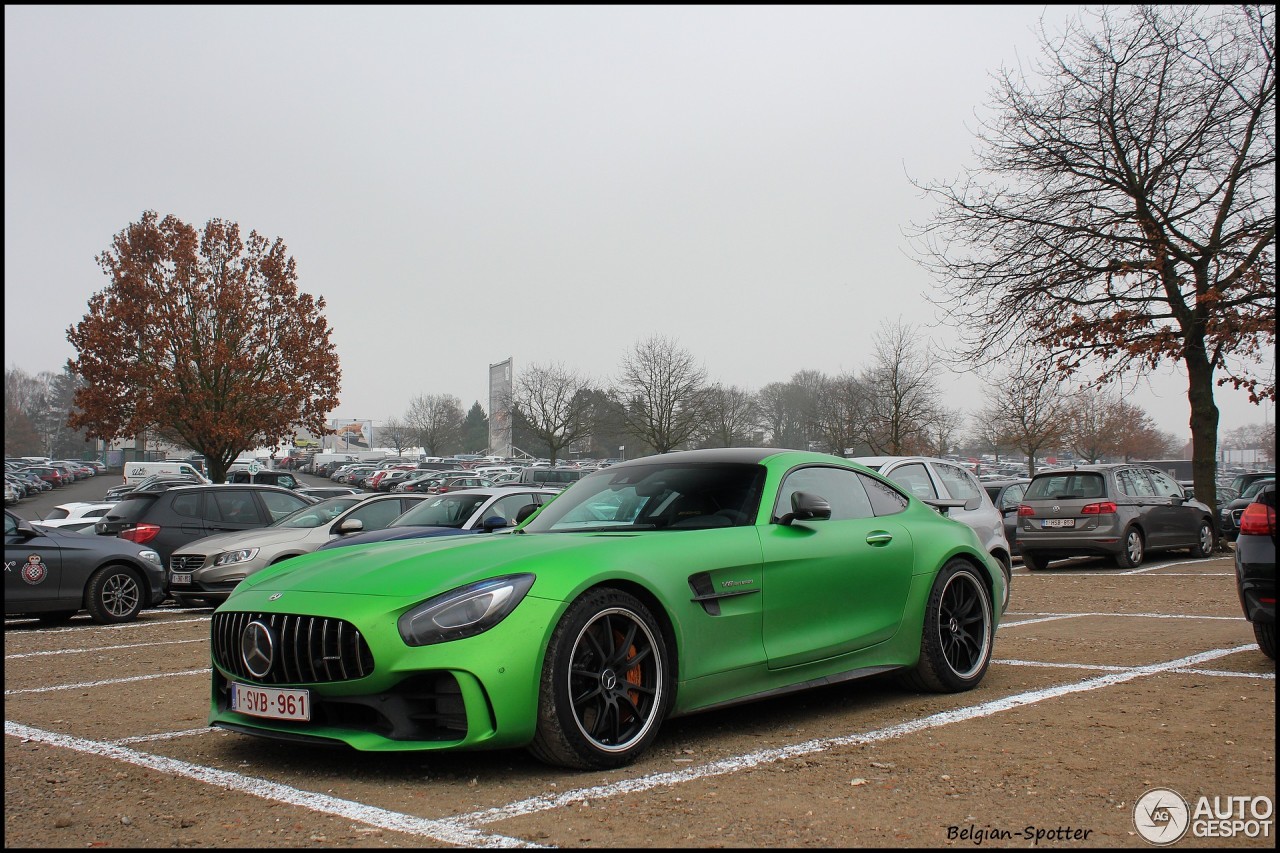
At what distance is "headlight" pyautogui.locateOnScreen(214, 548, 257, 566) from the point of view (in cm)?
1316

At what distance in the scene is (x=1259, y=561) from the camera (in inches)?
257

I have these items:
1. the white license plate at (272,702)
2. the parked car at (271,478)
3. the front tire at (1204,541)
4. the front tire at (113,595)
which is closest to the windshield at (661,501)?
the white license plate at (272,702)

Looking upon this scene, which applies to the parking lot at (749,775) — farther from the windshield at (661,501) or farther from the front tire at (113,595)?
the front tire at (113,595)

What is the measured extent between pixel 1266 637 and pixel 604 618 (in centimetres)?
466

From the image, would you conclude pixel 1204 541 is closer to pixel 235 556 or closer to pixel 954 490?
pixel 954 490

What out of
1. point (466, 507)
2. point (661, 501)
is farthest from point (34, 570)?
point (661, 501)

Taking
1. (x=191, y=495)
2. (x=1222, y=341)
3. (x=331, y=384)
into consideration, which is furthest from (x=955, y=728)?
(x=331, y=384)

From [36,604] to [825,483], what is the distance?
9.35m

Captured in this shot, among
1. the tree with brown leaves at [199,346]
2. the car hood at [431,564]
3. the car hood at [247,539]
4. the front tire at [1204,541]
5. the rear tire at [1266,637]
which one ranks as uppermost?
the tree with brown leaves at [199,346]

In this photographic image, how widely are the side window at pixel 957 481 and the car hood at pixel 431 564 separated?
22.7 feet

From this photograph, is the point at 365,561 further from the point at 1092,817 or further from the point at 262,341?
the point at 262,341

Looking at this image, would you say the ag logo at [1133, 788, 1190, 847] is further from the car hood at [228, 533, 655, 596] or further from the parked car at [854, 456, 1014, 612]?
the parked car at [854, 456, 1014, 612]

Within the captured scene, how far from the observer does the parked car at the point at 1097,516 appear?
17.0 meters

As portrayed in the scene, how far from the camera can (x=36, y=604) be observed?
11.6 metres
